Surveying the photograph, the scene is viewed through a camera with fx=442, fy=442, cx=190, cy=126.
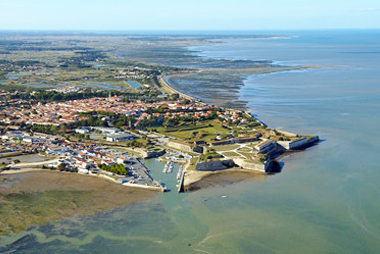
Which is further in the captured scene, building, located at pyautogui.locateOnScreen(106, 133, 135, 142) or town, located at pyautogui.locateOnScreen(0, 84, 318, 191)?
building, located at pyautogui.locateOnScreen(106, 133, 135, 142)

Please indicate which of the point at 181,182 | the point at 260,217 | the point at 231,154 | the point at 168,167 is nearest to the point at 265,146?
the point at 231,154

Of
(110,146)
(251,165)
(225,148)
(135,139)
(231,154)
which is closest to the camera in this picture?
(251,165)

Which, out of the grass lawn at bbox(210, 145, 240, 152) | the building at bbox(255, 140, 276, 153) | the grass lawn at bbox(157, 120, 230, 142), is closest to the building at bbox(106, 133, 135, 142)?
the grass lawn at bbox(157, 120, 230, 142)

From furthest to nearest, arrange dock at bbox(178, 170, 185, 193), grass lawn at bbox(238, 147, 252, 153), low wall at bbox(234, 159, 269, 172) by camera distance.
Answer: grass lawn at bbox(238, 147, 252, 153)
low wall at bbox(234, 159, 269, 172)
dock at bbox(178, 170, 185, 193)

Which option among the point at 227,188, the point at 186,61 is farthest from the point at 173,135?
the point at 186,61

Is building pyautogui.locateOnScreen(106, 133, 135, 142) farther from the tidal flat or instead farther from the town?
the tidal flat

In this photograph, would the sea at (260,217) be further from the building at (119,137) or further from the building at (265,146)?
the building at (119,137)

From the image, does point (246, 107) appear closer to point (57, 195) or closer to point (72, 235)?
point (57, 195)

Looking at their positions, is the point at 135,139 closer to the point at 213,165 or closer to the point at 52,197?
the point at 213,165
